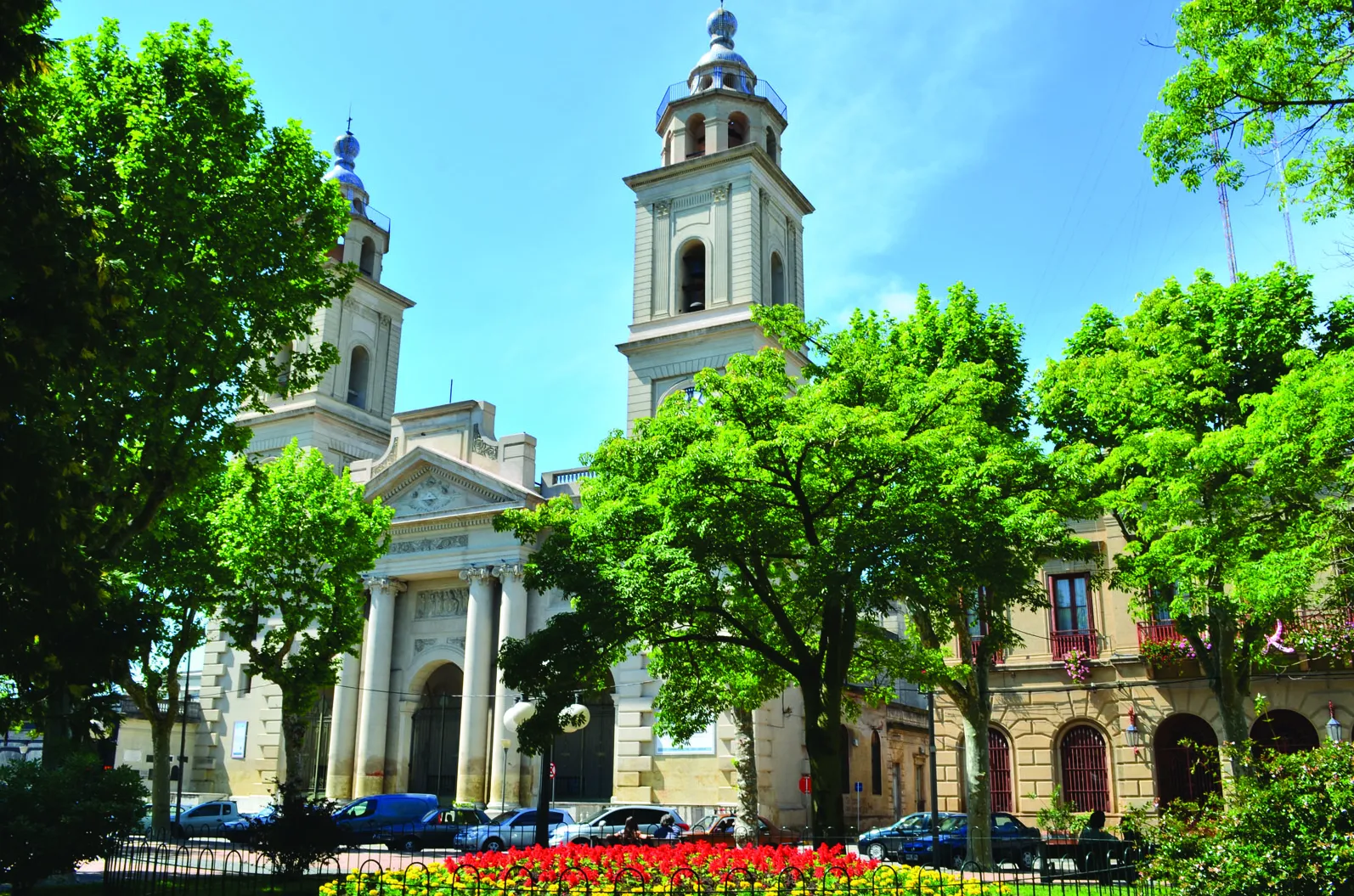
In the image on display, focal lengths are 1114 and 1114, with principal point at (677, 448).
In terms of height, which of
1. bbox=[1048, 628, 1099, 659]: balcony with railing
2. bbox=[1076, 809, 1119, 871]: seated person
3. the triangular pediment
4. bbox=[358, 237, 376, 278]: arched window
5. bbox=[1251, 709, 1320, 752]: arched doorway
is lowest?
bbox=[1076, 809, 1119, 871]: seated person

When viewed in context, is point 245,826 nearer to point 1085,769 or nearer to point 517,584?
point 517,584

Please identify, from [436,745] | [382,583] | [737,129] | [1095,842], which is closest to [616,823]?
[1095,842]

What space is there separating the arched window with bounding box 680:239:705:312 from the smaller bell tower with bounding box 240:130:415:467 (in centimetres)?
1342

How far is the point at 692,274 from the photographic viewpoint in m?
41.3

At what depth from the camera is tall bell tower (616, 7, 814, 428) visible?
38.8 m

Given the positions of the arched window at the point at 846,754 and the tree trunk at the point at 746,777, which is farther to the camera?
the arched window at the point at 846,754

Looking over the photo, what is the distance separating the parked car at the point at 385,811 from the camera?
30312 mm

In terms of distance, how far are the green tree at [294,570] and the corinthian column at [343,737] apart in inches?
335

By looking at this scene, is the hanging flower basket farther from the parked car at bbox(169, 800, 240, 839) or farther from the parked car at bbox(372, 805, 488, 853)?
the parked car at bbox(169, 800, 240, 839)

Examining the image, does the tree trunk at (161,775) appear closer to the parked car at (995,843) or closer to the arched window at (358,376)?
the parked car at (995,843)

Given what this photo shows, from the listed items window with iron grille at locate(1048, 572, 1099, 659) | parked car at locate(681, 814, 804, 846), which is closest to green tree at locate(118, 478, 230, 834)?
parked car at locate(681, 814, 804, 846)

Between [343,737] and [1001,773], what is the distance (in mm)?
22668

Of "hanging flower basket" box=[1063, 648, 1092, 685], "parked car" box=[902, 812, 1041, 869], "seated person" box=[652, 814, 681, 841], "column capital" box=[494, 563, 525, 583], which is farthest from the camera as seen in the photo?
"column capital" box=[494, 563, 525, 583]

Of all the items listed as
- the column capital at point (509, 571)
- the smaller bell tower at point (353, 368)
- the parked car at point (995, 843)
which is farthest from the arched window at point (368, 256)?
the parked car at point (995, 843)
